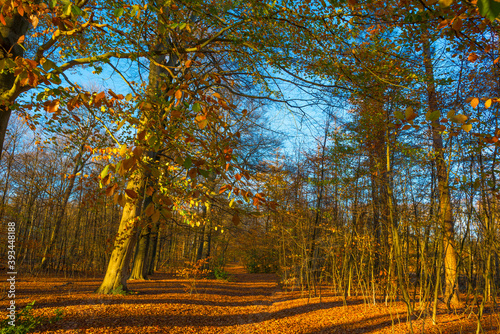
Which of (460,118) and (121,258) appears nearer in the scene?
(460,118)

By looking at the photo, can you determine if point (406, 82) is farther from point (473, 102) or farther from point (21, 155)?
point (21, 155)

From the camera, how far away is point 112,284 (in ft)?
19.2

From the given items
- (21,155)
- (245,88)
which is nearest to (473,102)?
(245,88)

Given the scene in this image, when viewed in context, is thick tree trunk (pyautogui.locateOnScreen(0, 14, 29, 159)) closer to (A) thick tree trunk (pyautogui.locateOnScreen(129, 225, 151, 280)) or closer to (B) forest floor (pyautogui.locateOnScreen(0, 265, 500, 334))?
(B) forest floor (pyautogui.locateOnScreen(0, 265, 500, 334))

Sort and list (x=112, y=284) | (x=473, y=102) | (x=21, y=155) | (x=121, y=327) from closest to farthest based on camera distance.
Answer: (x=473, y=102), (x=121, y=327), (x=112, y=284), (x=21, y=155)

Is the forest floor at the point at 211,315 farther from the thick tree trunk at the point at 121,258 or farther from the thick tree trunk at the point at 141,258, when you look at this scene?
the thick tree trunk at the point at 141,258

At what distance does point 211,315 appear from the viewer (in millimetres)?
5551

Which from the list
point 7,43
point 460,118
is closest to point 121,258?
point 7,43

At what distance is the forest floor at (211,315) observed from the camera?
436cm

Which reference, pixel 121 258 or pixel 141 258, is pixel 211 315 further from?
pixel 141 258

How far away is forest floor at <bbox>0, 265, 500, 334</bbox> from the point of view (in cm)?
436

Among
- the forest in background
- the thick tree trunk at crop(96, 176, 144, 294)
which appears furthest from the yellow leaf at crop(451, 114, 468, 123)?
the thick tree trunk at crop(96, 176, 144, 294)

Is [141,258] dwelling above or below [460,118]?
below

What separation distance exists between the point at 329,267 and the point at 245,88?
19.4ft
